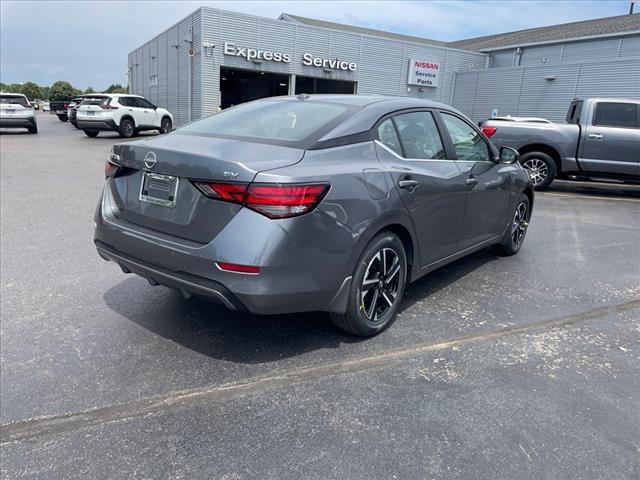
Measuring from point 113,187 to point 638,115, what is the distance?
1120 centimetres

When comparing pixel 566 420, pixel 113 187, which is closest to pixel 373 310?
pixel 566 420

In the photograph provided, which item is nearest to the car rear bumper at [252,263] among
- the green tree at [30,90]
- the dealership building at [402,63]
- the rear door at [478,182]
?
the rear door at [478,182]

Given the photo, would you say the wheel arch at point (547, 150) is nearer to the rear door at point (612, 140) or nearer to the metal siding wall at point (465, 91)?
the rear door at point (612, 140)

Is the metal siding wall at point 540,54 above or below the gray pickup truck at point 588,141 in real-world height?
above

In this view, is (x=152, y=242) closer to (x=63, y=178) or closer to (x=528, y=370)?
(x=528, y=370)

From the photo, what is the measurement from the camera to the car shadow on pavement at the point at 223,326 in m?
3.29

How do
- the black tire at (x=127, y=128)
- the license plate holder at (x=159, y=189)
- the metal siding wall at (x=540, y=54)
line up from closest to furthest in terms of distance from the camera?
the license plate holder at (x=159, y=189) → the black tire at (x=127, y=128) → the metal siding wall at (x=540, y=54)

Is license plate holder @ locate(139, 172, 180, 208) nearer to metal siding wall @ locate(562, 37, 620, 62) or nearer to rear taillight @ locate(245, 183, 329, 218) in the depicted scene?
rear taillight @ locate(245, 183, 329, 218)

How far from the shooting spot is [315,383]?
2.93m

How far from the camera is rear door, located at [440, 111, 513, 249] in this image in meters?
4.31

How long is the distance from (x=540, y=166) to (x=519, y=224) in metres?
6.01

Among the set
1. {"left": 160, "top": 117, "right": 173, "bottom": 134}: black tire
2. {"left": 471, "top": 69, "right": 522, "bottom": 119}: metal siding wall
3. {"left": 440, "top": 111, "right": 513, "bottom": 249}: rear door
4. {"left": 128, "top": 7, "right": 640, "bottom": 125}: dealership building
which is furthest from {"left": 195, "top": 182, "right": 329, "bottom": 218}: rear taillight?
{"left": 471, "top": 69, "right": 522, "bottom": 119}: metal siding wall

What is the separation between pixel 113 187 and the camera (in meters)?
3.44

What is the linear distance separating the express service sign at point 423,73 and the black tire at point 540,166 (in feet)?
69.3
